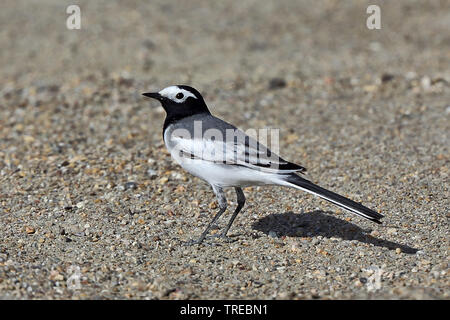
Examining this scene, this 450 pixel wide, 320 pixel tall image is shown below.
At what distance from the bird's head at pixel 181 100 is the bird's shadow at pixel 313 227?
136 centimetres

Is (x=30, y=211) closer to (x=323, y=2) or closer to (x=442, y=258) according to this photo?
(x=442, y=258)

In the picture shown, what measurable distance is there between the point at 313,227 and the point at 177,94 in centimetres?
190

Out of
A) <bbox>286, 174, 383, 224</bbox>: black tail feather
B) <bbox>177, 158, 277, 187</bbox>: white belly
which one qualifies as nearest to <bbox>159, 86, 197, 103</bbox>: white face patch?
<bbox>177, 158, 277, 187</bbox>: white belly

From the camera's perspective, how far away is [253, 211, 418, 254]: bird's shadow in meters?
6.50

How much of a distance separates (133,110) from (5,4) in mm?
7714

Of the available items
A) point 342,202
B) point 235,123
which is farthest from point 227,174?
point 235,123

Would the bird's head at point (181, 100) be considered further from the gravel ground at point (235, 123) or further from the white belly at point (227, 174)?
the gravel ground at point (235, 123)

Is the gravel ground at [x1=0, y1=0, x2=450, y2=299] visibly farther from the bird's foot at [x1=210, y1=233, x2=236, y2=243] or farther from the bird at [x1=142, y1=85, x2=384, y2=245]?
the bird at [x1=142, y1=85, x2=384, y2=245]

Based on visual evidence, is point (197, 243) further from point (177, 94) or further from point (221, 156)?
point (177, 94)

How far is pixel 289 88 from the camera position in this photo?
38.3 feet

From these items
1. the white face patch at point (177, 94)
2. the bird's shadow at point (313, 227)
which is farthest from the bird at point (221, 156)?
the bird's shadow at point (313, 227)

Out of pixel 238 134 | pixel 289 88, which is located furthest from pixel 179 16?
pixel 238 134

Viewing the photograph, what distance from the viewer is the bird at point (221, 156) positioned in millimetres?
5879

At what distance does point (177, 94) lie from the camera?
21.6 feet
